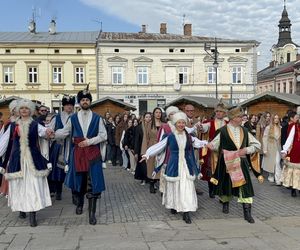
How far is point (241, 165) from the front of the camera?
704cm

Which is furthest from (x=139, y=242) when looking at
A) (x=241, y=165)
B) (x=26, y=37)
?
(x=26, y=37)

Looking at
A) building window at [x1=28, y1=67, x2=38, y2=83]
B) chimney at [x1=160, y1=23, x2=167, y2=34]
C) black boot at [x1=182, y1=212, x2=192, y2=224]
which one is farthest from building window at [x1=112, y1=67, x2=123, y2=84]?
black boot at [x1=182, y1=212, x2=192, y2=224]

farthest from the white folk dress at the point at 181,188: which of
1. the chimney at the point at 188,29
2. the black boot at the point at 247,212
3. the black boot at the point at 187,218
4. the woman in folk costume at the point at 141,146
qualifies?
the chimney at the point at 188,29

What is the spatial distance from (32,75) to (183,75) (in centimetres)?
1529

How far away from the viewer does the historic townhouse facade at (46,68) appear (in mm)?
42250

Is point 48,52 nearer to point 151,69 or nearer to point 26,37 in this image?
point 26,37

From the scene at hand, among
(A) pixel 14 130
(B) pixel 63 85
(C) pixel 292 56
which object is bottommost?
(A) pixel 14 130

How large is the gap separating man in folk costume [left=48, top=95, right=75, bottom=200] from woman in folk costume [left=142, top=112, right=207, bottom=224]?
86.8 inches

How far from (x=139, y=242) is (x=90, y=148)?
1.82 metres

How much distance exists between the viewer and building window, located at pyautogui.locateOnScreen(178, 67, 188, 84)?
43.7 meters

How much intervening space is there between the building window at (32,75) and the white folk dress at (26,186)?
37365 mm

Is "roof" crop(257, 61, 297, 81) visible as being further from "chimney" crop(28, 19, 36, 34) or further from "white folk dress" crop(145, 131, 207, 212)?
"white folk dress" crop(145, 131, 207, 212)

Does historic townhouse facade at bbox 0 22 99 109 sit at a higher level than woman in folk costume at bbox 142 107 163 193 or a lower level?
higher

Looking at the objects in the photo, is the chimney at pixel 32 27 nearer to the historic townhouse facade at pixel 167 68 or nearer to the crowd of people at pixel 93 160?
the historic townhouse facade at pixel 167 68
